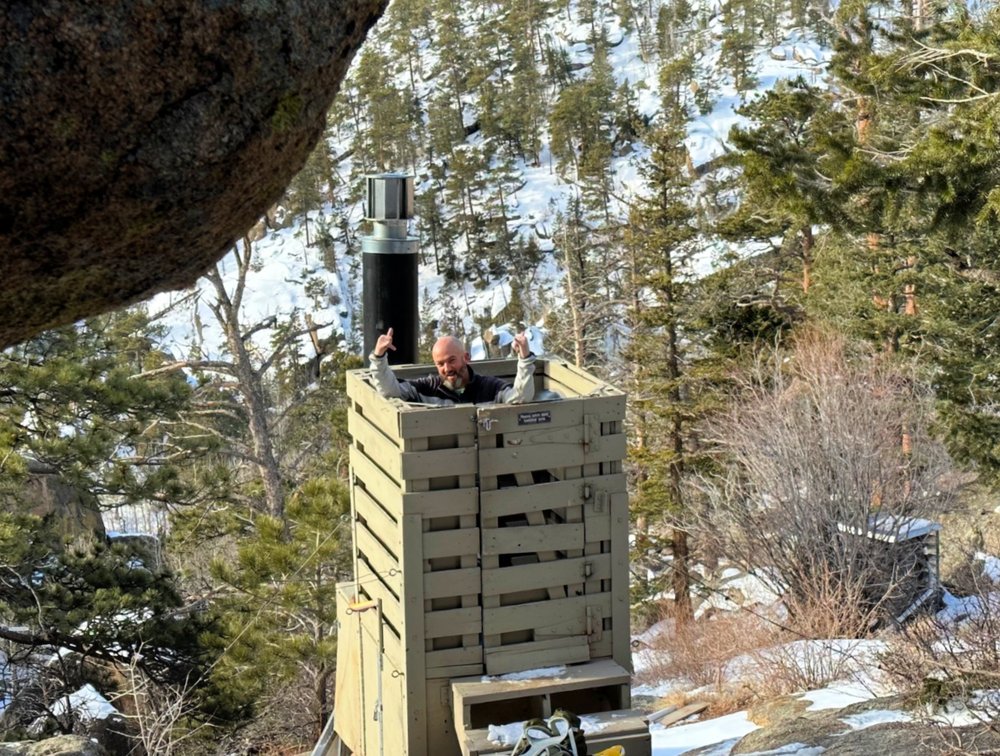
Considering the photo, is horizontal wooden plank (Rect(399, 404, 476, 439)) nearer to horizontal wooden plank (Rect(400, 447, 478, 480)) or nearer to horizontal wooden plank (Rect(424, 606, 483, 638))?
horizontal wooden plank (Rect(400, 447, 478, 480))

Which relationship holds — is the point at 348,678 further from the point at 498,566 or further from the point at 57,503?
the point at 57,503

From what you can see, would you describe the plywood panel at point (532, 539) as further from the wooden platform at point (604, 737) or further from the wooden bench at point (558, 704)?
the wooden platform at point (604, 737)

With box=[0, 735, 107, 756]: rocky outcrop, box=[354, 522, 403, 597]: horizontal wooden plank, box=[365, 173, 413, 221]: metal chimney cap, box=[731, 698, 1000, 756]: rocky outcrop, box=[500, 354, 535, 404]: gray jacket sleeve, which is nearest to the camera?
box=[354, 522, 403, 597]: horizontal wooden plank

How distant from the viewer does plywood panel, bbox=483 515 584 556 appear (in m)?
5.42

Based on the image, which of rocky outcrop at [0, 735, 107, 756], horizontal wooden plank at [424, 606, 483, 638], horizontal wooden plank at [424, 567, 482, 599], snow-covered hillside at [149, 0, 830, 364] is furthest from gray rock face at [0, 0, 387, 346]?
snow-covered hillside at [149, 0, 830, 364]

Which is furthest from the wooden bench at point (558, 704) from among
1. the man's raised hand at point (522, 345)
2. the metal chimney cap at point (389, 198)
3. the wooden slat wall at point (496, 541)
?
the metal chimney cap at point (389, 198)

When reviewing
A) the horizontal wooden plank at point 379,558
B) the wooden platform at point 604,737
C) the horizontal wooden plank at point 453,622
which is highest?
the horizontal wooden plank at point 379,558

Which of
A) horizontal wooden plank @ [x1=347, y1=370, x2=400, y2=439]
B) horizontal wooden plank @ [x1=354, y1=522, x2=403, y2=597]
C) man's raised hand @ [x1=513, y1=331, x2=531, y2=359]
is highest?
man's raised hand @ [x1=513, y1=331, x2=531, y2=359]

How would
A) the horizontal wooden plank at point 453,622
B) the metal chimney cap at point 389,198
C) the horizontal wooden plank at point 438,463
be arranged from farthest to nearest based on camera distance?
1. the metal chimney cap at point 389,198
2. the horizontal wooden plank at point 453,622
3. the horizontal wooden plank at point 438,463

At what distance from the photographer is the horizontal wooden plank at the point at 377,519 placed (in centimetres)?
549

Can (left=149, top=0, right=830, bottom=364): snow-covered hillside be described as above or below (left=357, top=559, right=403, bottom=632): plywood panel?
above

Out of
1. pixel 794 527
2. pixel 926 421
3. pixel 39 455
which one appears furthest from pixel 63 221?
pixel 926 421

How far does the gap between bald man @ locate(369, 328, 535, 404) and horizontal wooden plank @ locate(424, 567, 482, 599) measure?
890 mm

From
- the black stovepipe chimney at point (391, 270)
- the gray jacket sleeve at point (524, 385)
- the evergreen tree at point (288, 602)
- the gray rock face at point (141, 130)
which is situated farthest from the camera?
the evergreen tree at point (288, 602)
